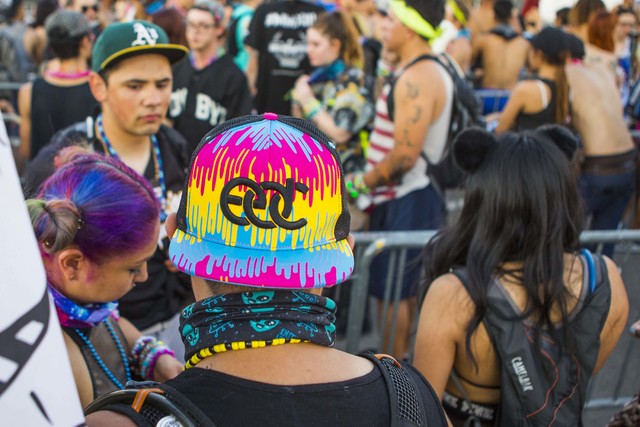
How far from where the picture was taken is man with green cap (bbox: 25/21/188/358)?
3287 millimetres

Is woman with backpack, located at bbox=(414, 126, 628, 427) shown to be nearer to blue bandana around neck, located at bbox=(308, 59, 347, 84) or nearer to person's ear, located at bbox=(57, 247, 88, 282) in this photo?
person's ear, located at bbox=(57, 247, 88, 282)

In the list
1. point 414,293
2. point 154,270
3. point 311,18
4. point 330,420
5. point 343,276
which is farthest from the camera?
point 311,18

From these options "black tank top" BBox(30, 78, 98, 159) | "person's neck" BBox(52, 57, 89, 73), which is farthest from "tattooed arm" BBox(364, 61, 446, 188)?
"person's neck" BBox(52, 57, 89, 73)

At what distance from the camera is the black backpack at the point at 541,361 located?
7.87ft

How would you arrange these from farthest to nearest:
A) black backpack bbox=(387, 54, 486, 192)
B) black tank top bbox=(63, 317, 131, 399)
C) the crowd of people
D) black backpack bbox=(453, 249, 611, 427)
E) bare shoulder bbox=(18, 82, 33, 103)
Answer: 1. bare shoulder bbox=(18, 82, 33, 103)
2. black backpack bbox=(387, 54, 486, 192)
3. black backpack bbox=(453, 249, 611, 427)
4. black tank top bbox=(63, 317, 131, 399)
5. the crowd of people

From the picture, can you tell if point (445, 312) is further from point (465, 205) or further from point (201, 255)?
point (201, 255)

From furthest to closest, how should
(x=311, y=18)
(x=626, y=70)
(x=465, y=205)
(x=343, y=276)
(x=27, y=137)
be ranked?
(x=626, y=70), (x=311, y=18), (x=27, y=137), (x=465, y=205), (x=343, y=276)

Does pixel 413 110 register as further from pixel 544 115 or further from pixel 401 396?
pixel 401 396

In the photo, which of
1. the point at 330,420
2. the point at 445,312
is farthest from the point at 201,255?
the point at 445,312

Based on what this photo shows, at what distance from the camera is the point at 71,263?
2156mm

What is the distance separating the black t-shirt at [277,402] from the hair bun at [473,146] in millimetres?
1340

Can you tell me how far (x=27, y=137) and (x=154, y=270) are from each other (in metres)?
2.37

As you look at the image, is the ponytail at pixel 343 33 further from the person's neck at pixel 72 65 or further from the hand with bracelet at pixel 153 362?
the hand with bracelet at pixel 153 362

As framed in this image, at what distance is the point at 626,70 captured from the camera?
369 inches
